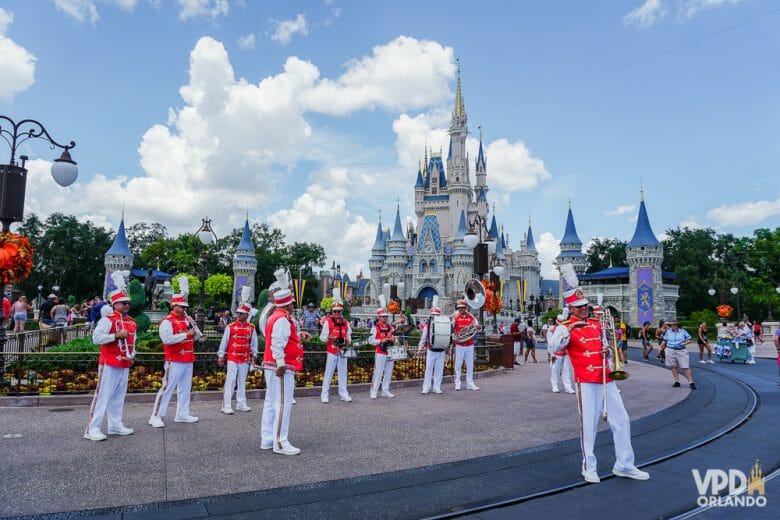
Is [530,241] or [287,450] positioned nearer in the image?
[287,450]

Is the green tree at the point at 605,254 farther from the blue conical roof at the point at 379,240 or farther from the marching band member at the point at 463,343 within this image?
the marching band member at the point at 463,343

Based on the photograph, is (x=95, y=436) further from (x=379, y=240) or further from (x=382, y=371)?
(x=379, y=240)

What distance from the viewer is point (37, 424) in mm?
7203

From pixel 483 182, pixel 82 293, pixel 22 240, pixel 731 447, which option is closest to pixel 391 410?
pixel 731 447

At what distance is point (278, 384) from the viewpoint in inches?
249

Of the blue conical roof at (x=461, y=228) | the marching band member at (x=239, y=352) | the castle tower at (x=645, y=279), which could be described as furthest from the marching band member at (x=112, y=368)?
the blue conical roof at (x=461, y=228)

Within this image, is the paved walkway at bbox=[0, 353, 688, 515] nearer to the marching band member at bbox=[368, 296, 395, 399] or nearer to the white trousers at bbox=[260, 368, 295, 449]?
the white trousers at bbox=[260, 368, 295, 449]

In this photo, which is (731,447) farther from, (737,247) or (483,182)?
(483,182)

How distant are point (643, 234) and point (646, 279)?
4.55 m

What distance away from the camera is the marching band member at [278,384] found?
614 centimetres

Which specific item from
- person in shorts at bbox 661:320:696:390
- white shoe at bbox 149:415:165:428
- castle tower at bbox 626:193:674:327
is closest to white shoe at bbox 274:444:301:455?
white shoe at bbox 149:415:165:428

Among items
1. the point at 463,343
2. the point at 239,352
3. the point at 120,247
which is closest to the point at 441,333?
the point at 463,343

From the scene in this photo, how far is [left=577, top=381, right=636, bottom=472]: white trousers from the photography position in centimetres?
525

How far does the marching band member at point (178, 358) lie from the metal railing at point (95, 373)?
7.49 ft
